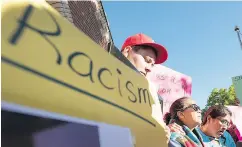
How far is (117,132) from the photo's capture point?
2.81 feet

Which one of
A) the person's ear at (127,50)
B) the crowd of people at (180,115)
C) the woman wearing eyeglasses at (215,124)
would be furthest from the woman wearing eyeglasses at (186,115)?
the person's ear at (127,50)

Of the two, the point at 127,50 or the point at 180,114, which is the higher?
the point at 127,50

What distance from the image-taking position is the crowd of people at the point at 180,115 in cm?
173

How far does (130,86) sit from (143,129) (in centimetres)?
16

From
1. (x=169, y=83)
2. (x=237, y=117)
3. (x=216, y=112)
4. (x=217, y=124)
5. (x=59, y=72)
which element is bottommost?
(x=59, y=72)

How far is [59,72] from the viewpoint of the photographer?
688mm

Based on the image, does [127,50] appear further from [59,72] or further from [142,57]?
[59,72]

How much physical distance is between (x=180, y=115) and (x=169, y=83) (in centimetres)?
129

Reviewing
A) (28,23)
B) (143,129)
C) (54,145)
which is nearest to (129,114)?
(143,129)

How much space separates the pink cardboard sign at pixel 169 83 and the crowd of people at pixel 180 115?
683 mm

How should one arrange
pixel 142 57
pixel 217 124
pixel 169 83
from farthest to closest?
pixel 169 83
pixel 217 124
pixel 142 57

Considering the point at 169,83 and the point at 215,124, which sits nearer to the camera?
the point at 215,124

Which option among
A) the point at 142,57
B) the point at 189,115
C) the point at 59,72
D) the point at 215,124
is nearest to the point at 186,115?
the point at 189,115

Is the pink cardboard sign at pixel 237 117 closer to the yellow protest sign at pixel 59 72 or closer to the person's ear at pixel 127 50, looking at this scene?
the person's ear at pixel 127 50
